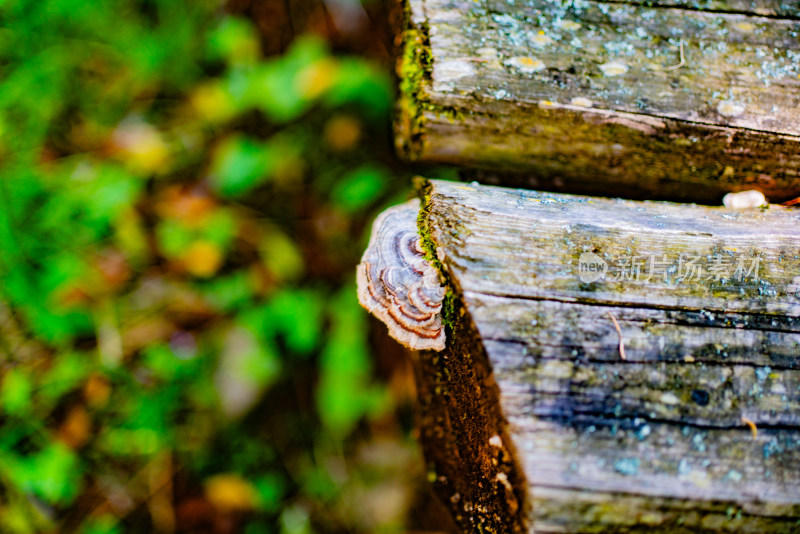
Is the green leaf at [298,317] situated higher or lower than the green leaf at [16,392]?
higher

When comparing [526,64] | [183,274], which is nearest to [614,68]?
[526,64]

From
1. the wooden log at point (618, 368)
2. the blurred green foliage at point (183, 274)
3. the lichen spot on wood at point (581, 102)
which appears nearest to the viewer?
the wooden log at point (618, 368)

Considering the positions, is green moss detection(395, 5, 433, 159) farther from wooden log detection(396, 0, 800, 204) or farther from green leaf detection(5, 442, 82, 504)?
green leaf detection(5, 442, 82, 504)

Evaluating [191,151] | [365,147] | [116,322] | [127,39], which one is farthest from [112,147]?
[365,147]

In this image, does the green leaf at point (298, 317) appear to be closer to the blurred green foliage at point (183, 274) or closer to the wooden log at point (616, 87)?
the blurred green foliage at point (183, 274)

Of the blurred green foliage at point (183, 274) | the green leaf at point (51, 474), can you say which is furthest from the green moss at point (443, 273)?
the green leaf at point (51, 474)

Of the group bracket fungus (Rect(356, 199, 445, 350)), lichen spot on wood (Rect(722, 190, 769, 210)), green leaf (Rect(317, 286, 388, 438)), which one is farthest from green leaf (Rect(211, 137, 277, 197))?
lichen spot on wood (Rect(722, 190, 769, 210))

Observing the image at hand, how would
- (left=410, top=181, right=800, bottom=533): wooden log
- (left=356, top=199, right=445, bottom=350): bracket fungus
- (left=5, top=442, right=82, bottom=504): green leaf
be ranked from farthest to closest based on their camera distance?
(left=5, top=442, right=82, bottom=504): green leaf, (left=356, top=199, right=445, bottom=350): bracket fungus, (left=410, top=181, right=800, bottom=533): wooden log

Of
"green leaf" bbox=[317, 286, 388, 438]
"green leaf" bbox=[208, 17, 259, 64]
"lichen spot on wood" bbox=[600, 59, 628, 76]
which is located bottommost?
"green leaf" bbox=[317, 286, 388, 438]
